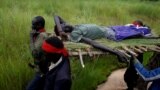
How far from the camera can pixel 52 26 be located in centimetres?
1091

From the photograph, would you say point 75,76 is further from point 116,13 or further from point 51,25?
point 116,13

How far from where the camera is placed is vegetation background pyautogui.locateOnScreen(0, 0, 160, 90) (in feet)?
23.7

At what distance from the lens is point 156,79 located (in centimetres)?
578

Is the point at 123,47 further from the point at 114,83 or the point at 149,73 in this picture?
the point at 114,83

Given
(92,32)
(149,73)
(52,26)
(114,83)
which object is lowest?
(114,83)

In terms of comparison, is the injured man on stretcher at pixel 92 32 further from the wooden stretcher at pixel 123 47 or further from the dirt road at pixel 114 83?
the dirt road at pixel 114 83

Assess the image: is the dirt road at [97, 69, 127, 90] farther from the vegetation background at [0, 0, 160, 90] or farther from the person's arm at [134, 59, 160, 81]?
the person's arm at [134, 59, 160, 81]

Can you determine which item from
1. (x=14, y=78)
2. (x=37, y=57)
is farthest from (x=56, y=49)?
(x=14, y=78)

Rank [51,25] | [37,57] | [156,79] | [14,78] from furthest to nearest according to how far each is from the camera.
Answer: [51,25], [14,78], [37,57], [156,79]

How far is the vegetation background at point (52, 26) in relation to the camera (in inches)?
284

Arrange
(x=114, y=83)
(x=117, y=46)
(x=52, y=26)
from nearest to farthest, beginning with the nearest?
(x=117, y=46) → (x=114, y=83) → (x=52, y=26)

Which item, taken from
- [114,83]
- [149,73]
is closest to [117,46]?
[149,73]

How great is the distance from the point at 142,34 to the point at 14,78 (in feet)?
7.68

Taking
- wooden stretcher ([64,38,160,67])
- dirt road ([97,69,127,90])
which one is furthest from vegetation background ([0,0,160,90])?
wooden stretcher ([64,38,160,67])
